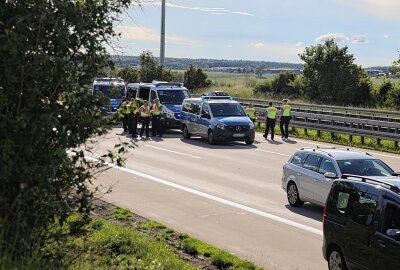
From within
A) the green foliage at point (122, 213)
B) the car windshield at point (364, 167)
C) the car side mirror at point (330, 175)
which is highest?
the car windshield at point (364, 167)

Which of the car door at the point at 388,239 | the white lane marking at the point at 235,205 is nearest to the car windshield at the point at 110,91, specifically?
the car door at the point at 388,239

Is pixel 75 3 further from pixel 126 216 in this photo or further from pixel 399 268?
pixel 126 216

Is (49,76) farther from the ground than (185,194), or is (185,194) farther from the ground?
(49,76)

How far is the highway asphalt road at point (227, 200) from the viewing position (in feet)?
33.5

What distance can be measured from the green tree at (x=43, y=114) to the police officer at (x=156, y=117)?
2327cm

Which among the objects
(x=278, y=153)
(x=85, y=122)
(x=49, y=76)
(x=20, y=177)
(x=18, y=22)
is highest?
(x=18, y=22)

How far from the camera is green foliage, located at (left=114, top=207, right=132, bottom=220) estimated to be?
37.8ft

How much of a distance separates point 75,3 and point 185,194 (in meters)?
9.73

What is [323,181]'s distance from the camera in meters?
12.8

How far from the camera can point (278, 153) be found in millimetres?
Answer: 23625

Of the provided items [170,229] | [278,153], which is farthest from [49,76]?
[278,153]

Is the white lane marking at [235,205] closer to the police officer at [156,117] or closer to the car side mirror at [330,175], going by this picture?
the car side mirror at [330,175]

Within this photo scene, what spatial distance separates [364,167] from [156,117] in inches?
701

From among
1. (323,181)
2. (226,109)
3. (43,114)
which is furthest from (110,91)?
(226,109)
